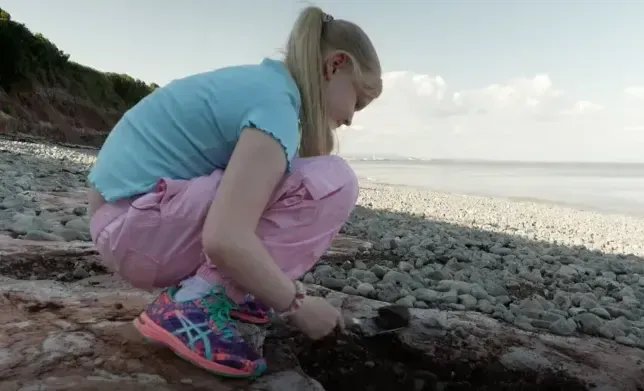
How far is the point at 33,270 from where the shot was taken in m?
2.10

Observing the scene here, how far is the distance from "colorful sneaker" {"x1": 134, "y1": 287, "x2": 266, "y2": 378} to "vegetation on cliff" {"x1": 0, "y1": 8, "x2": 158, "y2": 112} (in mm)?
22149

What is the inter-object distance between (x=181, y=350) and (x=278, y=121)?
0.51 metres

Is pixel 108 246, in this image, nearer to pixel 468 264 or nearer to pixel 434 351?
pixel 434 351

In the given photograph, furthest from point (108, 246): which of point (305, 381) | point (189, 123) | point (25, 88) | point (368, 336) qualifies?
point (25, 88)

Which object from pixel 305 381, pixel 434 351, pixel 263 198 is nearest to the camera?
pixel 263 198

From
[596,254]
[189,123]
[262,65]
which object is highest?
[262,65]

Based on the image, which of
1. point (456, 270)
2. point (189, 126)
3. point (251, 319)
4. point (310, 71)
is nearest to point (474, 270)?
point (456, 270)

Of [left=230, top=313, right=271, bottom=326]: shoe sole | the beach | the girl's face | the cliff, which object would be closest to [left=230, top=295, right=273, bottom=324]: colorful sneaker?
[left=230, top=313, right=271, bottom=326]: shoe sole

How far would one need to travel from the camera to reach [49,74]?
A: 78.9 ft

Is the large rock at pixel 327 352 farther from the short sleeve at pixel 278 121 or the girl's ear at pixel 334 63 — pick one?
the girl's ear at pixel 334 63

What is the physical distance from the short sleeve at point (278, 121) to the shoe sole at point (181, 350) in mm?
434

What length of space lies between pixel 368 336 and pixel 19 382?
0.89m

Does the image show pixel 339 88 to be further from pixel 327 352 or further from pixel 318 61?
pixel 327 352

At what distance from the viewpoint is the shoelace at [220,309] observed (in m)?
1.29
